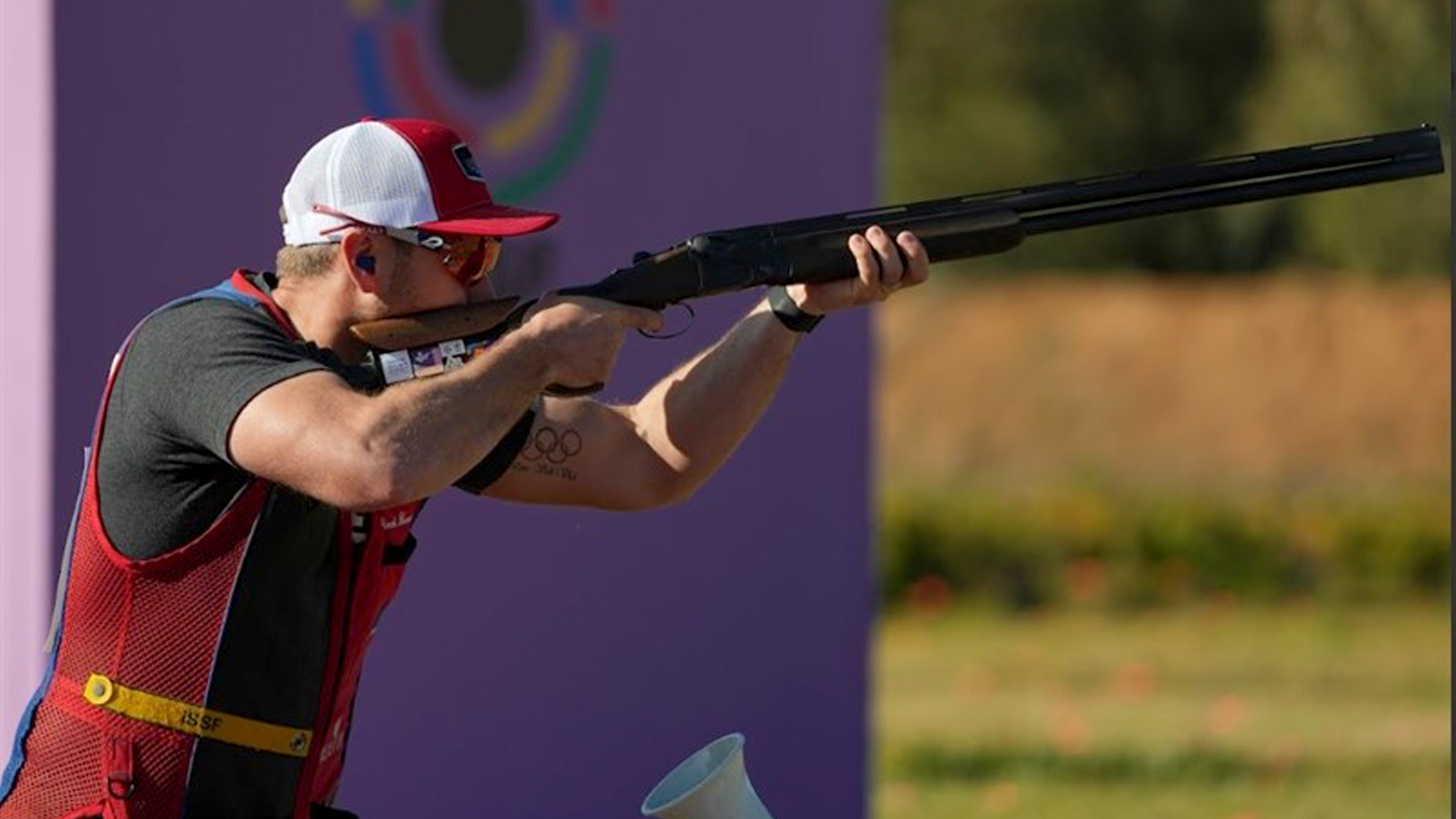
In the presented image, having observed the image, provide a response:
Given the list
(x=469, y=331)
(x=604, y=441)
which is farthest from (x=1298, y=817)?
(x=469, y=331)

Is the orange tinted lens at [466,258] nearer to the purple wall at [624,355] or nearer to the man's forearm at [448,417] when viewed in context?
the man's forearm at [448,417]

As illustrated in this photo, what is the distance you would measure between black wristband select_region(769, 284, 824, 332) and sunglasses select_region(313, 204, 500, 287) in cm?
59

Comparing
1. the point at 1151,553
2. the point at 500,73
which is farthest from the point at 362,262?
the point at 1151,553

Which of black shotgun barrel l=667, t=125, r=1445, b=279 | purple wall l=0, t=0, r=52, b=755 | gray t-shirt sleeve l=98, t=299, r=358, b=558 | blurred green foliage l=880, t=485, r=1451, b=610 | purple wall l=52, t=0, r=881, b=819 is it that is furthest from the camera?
blurred green foliage l=880, t=485, r=1451, b=610

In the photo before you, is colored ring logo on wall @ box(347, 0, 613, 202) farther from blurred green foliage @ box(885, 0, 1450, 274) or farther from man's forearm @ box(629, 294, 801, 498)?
blurred green foliage @ box(885, 0, 1450, 274)

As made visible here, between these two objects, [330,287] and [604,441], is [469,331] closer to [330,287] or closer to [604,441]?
[330,287]

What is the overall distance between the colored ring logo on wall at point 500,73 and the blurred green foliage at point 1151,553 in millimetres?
10557

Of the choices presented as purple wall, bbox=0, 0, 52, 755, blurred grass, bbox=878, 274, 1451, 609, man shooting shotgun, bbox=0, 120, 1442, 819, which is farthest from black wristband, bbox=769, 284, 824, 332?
blurred grass, bbox=878, 274, 1451, 609

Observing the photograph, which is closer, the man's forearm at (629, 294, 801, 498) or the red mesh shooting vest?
the red mesh shooting vest

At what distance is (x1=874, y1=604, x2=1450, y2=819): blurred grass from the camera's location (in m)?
9.78

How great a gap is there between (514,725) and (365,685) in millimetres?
441

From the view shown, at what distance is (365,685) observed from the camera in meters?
5.45

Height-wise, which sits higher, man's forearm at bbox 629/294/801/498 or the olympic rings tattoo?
man's forearm at bbox 629/294/801/498

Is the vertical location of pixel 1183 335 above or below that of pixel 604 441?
above
